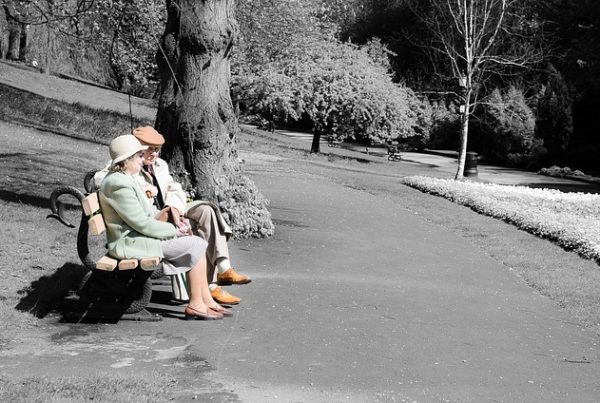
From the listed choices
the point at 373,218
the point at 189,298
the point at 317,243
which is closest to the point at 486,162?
the point at 373,218

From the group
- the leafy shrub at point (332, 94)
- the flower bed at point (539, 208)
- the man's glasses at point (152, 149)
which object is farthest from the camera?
the leafy shrub at point (332, 94)

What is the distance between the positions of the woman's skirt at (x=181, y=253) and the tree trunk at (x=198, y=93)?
368cm

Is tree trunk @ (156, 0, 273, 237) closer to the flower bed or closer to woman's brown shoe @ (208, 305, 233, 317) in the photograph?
woman's brown shoe @ (208, 305, 233, 317)

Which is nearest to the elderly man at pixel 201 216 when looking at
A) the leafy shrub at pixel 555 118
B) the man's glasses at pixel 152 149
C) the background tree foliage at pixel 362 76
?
the man's glasses at pixel 152 149

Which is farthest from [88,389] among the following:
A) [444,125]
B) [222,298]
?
[444,125]

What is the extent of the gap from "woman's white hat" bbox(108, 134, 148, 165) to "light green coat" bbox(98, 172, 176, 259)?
13 cm

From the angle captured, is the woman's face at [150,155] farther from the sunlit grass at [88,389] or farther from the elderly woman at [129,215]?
the sunlit grass at [88,389]

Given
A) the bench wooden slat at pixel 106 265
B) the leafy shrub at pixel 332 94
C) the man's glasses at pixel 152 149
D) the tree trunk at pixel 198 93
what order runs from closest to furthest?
the bench wooden slat at pixel 106 265 → the man's glasses at pixel 152 149 → the tree trunk at pixel 198 93 → the leafy shrub at pixel 332 94

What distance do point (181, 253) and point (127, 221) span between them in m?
0.60

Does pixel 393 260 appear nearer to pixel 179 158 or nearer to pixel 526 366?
pixel 179 158

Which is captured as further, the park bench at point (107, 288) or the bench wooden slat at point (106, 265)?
the park bench at point (107, 288)

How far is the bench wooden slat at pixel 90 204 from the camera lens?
669 cm

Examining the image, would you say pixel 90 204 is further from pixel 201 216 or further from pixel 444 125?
pixel 444 125

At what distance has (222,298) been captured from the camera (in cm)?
784
